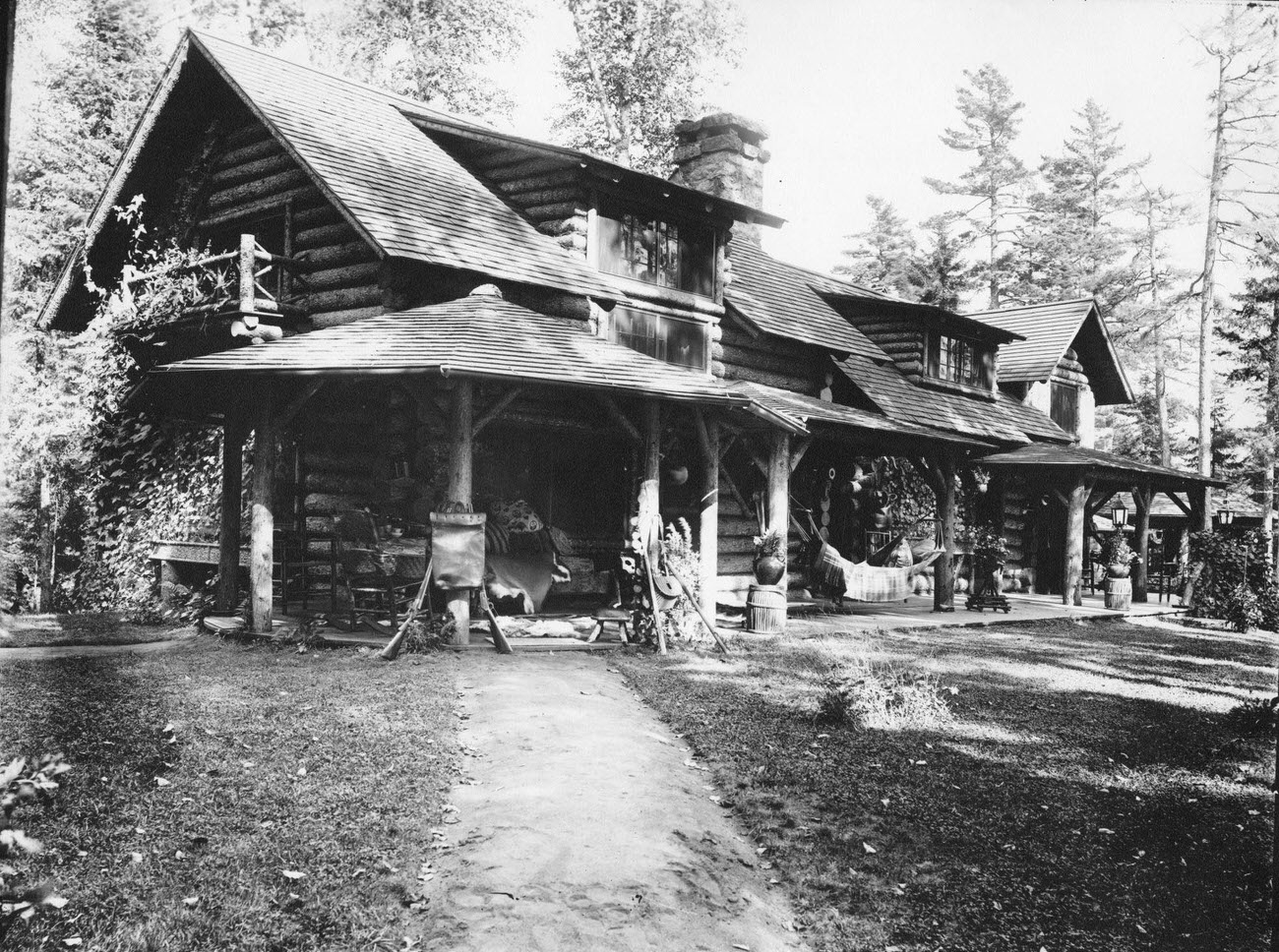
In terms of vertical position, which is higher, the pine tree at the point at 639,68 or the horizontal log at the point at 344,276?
the pine tree at the point at 639,68

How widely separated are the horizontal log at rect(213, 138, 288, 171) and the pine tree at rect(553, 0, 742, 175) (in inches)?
689

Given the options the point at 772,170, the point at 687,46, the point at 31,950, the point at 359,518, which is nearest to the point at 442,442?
the point at 359,518

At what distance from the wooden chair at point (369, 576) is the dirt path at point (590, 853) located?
3783mm

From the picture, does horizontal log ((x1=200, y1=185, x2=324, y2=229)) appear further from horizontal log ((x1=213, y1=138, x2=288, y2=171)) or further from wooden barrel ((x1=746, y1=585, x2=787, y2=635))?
wooden barrel ((x1=746, y1=585, x2=787, y2=635))

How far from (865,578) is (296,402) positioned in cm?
892

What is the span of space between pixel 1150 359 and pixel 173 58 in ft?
121

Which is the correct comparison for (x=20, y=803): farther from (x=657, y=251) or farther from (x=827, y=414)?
(x=657, y=251)

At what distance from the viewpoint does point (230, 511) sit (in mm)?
Result: 12531

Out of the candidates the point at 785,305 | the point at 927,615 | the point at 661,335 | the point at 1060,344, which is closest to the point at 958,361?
the point at 1060,344

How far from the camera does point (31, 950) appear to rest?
11.5ft

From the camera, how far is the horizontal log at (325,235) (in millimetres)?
13055

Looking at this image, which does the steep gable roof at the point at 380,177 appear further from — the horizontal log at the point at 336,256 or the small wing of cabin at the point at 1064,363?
the small wing of cabin at the point at 1064,363

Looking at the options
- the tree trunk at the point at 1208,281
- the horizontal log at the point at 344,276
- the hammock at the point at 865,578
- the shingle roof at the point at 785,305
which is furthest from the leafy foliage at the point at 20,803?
the tree trunk at the point at 1208,281

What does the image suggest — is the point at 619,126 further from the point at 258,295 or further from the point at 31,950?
the point at 31,950
